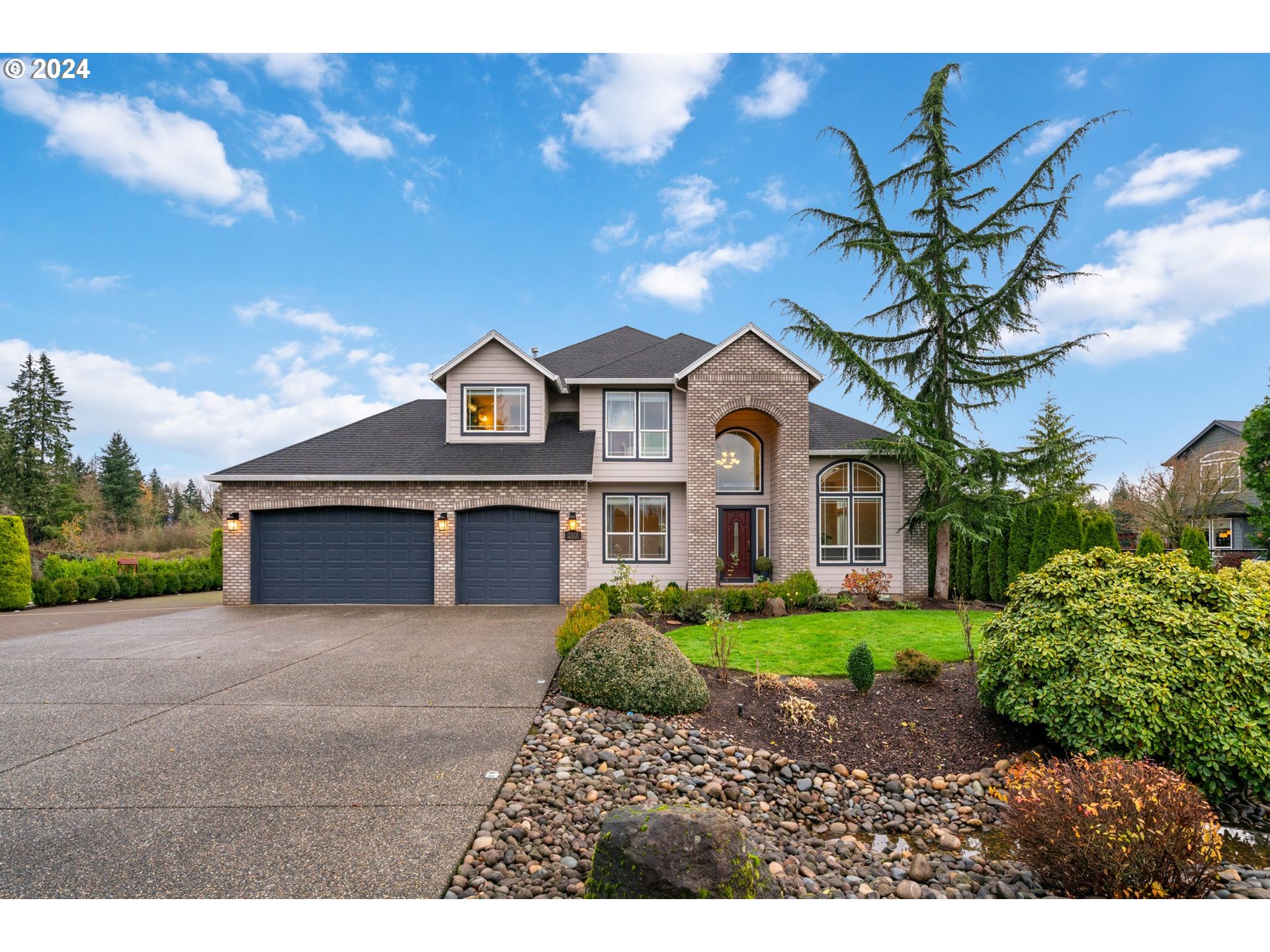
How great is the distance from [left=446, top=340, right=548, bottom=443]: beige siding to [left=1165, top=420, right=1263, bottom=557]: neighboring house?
22145 millimetres

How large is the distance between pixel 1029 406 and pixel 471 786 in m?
28.4

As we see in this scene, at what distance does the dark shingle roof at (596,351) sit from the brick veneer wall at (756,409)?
3.43m

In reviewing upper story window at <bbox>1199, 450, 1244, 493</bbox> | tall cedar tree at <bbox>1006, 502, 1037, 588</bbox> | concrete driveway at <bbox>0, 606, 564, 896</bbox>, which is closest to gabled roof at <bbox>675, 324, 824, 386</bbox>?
tall cedar tree at <bbox>1006, 502, 1037, 588</bbox>

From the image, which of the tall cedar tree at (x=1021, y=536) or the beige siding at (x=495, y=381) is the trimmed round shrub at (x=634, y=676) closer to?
the beige siding at (x=495, y=381)

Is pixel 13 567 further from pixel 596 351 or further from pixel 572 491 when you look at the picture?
pixel 596 351

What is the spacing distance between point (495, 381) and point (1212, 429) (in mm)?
38491

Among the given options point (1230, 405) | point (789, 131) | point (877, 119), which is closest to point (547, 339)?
point (789, 131)

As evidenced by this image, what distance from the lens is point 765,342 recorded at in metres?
13.1

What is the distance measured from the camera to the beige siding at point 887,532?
1341cm

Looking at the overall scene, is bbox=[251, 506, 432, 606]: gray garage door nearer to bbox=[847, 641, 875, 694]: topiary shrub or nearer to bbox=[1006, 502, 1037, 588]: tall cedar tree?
bbox=[847, 641, 875, 694]: topiary shrub

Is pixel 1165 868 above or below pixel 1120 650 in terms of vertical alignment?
below

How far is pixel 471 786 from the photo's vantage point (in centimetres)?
358

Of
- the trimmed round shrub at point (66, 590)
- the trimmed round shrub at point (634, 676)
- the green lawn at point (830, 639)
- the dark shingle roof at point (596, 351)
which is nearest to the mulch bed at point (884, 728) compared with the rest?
the trimmed round shrub at point (634, 676)
